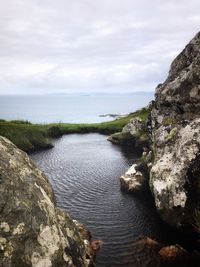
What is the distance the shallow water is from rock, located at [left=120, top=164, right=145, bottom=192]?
88 cm

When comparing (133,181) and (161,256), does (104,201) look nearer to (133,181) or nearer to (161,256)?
(133,181)

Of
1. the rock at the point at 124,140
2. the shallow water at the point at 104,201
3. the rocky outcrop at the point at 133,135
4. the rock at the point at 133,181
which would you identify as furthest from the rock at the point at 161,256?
the rock at the point at 124,140

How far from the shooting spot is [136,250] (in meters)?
23.2

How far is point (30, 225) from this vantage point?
15.2 m

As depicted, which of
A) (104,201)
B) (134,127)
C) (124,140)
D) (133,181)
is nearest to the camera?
(104,201)

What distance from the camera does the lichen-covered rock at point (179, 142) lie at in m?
23.8

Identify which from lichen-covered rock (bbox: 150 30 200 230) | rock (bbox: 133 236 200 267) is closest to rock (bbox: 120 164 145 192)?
lichen-covered rock (bbox: 150 30 200 230)

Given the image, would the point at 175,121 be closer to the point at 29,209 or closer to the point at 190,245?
the point at 190,245

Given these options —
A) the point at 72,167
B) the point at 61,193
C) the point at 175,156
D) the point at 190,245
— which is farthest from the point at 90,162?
the point at 190,245

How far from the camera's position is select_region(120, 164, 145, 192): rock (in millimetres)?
35716

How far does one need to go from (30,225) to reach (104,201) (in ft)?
62.2

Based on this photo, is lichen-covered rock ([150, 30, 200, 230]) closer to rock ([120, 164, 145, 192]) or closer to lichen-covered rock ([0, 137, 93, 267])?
rock ([120, 164, 145, 192])

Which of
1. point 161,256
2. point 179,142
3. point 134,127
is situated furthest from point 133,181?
point 134,127

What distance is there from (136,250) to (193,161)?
7478mm
